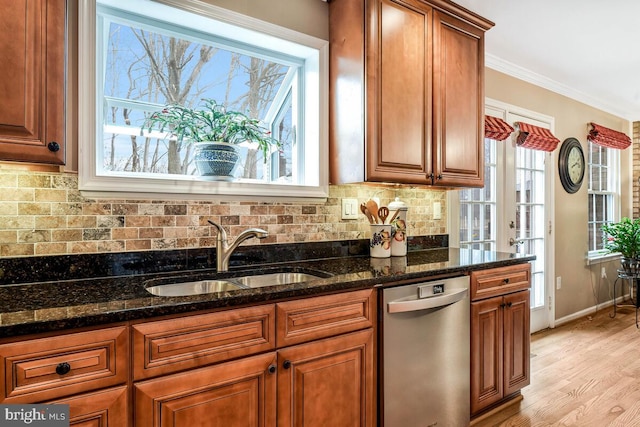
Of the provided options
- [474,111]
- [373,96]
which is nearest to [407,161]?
[373,96]

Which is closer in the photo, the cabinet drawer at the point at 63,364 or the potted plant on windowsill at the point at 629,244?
the cabinet drawer at the point at 63,364

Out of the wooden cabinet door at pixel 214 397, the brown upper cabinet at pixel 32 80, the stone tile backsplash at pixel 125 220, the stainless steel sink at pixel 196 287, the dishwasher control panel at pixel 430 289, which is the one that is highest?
the brown upper cabinet at pixel 32 80

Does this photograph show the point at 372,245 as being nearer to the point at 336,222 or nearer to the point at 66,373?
the point at 336,222

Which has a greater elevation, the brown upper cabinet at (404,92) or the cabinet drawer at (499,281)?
the brown upper cabinet at (404,92)

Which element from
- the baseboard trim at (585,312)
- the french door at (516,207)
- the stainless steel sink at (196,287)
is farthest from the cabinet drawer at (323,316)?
the baseboard trim at (585,312)

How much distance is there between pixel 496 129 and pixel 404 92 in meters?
1.33

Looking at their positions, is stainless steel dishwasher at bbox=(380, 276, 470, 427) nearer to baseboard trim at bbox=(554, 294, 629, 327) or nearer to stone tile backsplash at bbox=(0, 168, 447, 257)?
stone tile backsplash at bbox=(0, 168, 447, 257)

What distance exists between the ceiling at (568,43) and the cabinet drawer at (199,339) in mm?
2260

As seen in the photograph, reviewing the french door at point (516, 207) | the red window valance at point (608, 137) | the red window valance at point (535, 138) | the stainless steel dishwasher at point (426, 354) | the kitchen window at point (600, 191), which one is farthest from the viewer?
the kitchen window at point (600, 191)

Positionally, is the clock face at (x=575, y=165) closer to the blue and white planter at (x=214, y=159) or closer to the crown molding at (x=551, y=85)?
the crown molding at (x=551, y=85)

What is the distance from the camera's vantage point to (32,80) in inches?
47.0

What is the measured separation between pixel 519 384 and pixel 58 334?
7.89 feet

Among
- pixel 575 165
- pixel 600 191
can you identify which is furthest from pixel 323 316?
pixel 600 191

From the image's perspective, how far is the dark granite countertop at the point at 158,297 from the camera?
3.35ft
